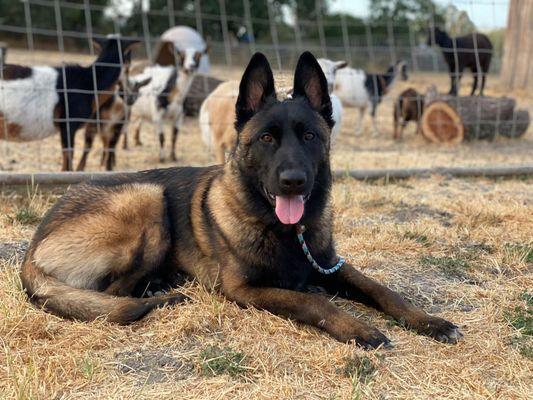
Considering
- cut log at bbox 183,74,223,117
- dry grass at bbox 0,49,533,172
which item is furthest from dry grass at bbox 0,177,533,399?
cut log at bbox 183,74,223,117

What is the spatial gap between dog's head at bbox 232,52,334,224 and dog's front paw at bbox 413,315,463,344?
742 millimetres

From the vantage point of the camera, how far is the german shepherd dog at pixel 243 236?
8.75 feet

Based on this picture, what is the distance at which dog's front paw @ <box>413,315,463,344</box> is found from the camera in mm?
2535

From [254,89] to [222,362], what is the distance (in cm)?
135

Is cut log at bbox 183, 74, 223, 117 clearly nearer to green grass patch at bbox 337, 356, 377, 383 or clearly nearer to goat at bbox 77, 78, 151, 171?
goat at bbox 77, 78, 151, 171

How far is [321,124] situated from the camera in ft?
9.45

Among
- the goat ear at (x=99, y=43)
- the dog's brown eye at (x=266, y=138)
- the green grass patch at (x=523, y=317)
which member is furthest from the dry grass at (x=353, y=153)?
the dog's brown eye at (x=266, y=138)

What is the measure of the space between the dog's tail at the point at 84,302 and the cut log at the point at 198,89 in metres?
8.44

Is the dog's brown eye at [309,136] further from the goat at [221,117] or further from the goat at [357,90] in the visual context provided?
the goat at [357,90]

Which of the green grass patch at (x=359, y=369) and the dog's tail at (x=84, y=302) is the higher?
the dog's tail at (x=84, y=302)

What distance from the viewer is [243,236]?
9.58ft

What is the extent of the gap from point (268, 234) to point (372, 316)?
651mm

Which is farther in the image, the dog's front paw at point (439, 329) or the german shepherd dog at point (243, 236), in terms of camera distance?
the german shepherd dog at point (243, 236)

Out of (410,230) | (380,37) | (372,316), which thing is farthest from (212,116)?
(380,37)
